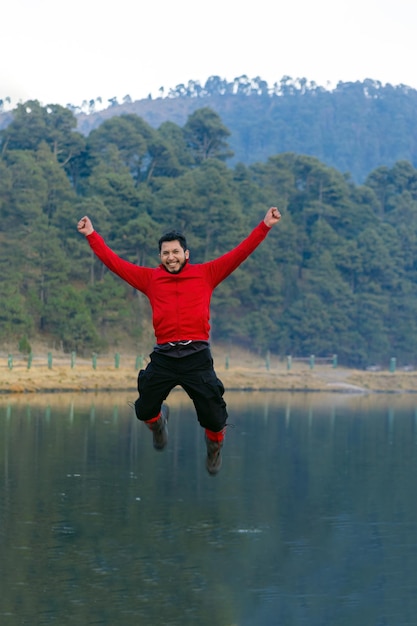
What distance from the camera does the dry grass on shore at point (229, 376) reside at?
6788cm

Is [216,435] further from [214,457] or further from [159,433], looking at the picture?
[159,433]

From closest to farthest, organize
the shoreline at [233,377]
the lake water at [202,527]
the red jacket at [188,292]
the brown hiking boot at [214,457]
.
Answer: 1. the red jacket at [188,292]
2. the brown hiking boot at [214,457]
3. the lake water at [202,527]
4. the shoreline at [233,377]

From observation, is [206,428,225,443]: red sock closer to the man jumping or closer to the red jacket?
the man jumping

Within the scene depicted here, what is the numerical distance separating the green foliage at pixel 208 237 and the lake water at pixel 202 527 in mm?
30656

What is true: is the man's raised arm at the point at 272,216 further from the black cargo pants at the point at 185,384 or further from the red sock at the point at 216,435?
the red sock at the point at 216,435

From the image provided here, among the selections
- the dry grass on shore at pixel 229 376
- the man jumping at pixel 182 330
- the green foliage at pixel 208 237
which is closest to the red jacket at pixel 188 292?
the man jumping at pixel 182 330

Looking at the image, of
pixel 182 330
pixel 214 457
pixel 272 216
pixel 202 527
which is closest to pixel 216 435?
pixel 214 457

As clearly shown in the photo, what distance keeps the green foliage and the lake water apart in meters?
30.7

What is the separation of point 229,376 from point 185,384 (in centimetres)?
6765

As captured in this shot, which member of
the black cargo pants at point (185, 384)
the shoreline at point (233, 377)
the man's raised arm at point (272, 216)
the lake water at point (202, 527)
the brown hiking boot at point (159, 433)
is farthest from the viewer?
the shoreline at point (233, 377)

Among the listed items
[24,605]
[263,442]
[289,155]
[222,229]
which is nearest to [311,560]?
[24,605]

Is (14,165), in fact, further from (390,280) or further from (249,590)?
(249,590)

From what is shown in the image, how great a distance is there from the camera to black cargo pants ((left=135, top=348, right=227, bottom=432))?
39.4 ft

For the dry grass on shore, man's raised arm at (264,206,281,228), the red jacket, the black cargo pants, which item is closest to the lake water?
the black cargo pants
